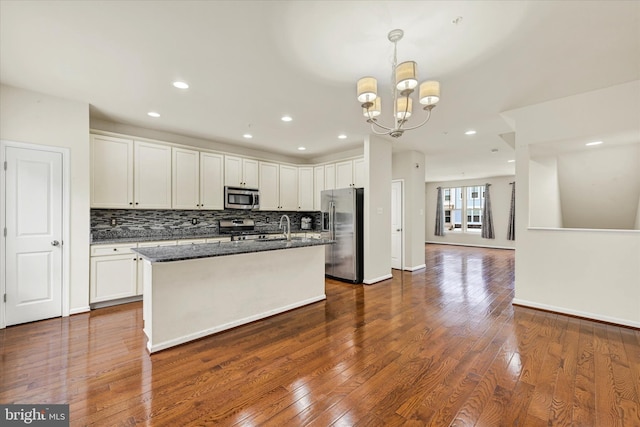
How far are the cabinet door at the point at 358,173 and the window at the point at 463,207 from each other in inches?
284

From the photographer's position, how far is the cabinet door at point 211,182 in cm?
476

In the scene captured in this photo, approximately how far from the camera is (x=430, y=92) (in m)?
2.24

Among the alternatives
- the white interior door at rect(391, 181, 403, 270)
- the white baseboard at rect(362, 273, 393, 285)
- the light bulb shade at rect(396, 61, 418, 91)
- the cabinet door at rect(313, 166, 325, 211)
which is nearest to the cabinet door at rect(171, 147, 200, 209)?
the cabinet door at rect(313, 166, 325, 211)

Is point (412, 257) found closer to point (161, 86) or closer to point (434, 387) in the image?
point (434, 387)

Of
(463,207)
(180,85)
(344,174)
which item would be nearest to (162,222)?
(180,85)

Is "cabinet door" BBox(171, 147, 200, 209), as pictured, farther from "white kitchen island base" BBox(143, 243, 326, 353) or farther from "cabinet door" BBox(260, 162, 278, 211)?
"white kitchen island base" BBox(143, 243, 326, 353)

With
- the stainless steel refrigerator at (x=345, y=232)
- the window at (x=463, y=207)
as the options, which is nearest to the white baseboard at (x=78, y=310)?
the stainless steel refrigerator at (x=345, y=232)

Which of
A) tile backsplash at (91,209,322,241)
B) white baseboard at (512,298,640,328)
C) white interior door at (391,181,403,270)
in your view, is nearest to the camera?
white baseboard at (512,298,640,328)

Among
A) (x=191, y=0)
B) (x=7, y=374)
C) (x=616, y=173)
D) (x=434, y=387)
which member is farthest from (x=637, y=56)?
(x=7, y=374)

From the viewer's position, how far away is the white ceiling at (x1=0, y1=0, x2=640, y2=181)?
1.86m

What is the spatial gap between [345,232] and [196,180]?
9.17 feet

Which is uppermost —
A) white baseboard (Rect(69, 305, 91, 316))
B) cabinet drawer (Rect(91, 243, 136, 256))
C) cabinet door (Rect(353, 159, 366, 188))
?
cabinet door (Rect(353, 159, 366, 188))

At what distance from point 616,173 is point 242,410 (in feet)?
18.7

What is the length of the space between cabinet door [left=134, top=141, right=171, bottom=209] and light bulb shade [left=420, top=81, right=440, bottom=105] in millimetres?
3935
